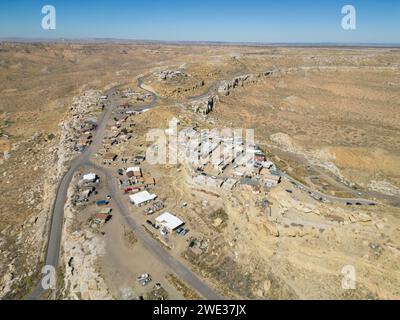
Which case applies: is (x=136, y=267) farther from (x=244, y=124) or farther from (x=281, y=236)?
(x=244, y=124)

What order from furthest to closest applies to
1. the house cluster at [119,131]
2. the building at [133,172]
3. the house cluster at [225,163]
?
the house cluster at [119,131], the building at [133,172], the house cluster at [225,163]

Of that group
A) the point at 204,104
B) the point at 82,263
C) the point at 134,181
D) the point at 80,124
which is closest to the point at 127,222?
the point at 82,263

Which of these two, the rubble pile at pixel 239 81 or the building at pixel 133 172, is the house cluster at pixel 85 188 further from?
the rubble pile at pixel 239 81

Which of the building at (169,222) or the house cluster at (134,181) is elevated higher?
the house cluster at (134,181)

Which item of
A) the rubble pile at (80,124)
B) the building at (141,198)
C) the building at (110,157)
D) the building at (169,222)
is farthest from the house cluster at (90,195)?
the rubble pile at (80,124)

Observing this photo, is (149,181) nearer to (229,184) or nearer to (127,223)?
(127,223)

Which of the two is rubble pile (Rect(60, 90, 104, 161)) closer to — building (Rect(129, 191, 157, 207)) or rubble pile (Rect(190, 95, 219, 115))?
building (Rect(129, 191, 157, 207))

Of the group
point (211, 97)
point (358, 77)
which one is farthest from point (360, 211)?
point (358, 77)
